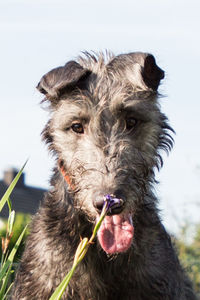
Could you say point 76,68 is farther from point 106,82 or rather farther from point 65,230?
point 65,230

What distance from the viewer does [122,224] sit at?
4586 millimetres

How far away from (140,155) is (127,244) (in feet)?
2.45

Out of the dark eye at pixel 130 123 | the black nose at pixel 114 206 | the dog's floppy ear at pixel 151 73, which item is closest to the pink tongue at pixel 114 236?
the black nose at pixel 114 206

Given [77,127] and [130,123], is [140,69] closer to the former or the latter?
[130,123]

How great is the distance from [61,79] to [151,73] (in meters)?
0.76

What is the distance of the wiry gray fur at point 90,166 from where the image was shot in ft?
16.1

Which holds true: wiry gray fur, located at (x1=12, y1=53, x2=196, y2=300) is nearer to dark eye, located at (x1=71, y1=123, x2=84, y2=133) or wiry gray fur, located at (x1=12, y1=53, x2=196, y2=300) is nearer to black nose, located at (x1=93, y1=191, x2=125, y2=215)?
dark eye, located at (x1=71, y1=123, x2=84, y2=133)

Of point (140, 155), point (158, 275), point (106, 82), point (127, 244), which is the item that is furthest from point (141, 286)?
point (106, 82)

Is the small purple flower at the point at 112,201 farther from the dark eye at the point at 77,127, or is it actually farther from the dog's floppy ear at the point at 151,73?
the dog's floppy ear at the point at 151,73

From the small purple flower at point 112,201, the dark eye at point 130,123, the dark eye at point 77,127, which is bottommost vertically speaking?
the small purple flower at point 112,201

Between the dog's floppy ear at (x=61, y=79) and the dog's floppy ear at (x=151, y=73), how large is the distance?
0.46 meters

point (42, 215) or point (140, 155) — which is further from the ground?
point (140, 155)

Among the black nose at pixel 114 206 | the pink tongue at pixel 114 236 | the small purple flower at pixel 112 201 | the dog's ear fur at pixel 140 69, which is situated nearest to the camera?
the small purple flower at pixel 112 201

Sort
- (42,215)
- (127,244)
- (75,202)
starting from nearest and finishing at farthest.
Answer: (127,244) → (75,202) → (42,215)
